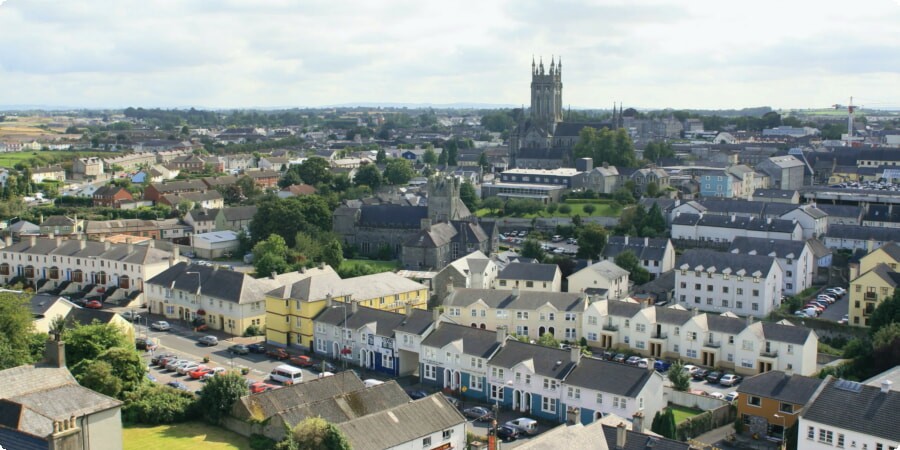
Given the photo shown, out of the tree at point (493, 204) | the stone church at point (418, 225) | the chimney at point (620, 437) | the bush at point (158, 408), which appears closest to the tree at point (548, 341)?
the chimney at point (620, 437)

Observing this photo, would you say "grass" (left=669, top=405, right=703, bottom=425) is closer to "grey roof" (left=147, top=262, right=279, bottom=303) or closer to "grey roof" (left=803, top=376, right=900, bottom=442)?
"grey roof" (left=803, top=376, right=900, bottom=442)

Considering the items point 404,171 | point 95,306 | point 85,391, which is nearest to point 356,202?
point 404,171

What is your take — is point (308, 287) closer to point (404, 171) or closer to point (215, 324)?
point (215, 324)

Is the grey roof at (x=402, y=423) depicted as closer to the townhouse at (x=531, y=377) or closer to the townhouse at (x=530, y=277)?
the townhouse at (x=531, y=377)

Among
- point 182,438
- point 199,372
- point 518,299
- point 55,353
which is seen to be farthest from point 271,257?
point 55,353

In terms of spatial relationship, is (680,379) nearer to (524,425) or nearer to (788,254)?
(524,425)

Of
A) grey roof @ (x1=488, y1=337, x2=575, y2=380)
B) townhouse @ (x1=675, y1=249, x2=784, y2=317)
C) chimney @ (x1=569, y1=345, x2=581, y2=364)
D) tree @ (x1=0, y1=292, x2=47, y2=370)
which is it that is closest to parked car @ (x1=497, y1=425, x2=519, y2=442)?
grey roof @ (x1=488, y1=337, x2=575, y2=380)
